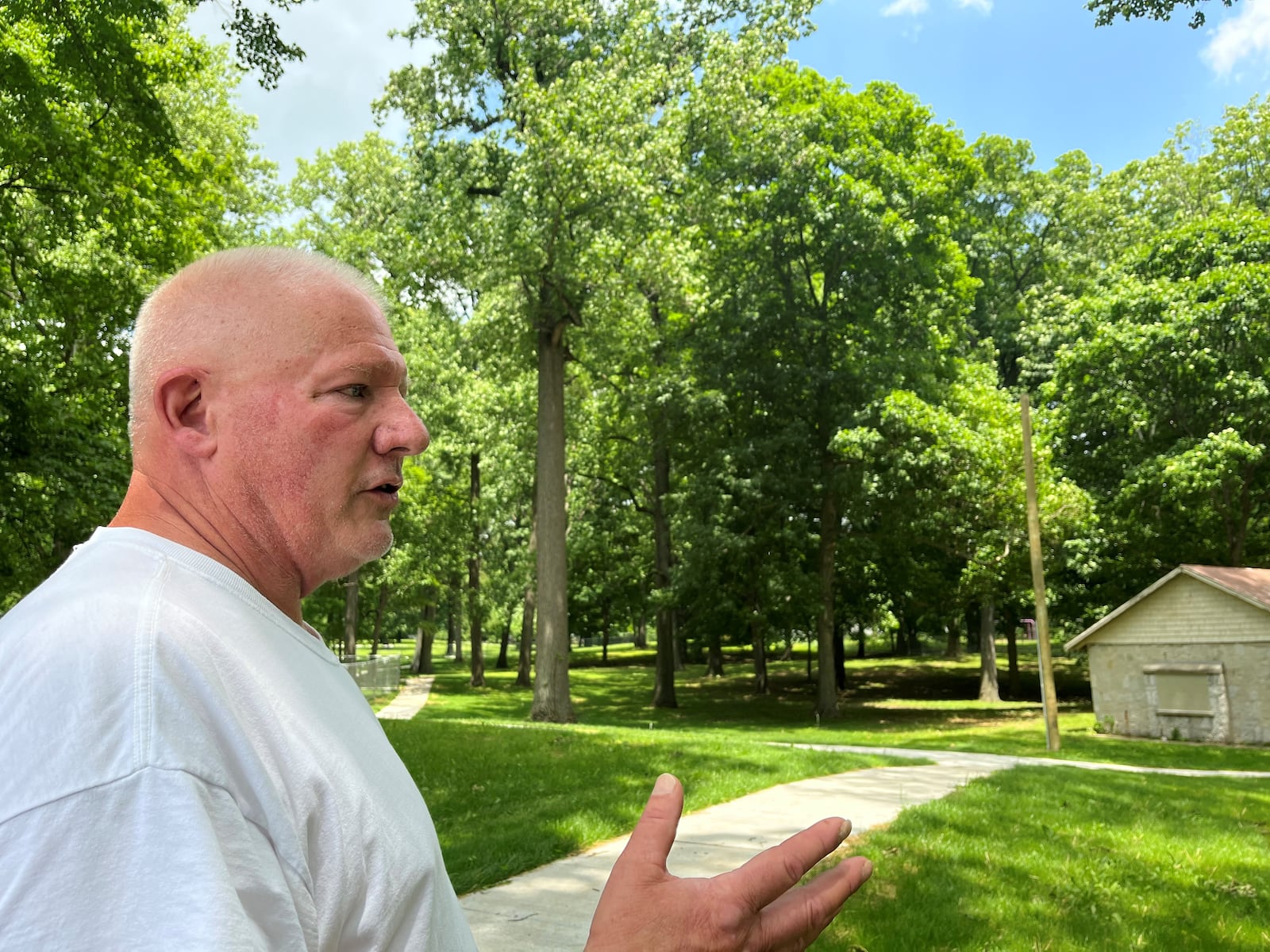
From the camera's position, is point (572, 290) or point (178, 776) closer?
point (178, 776)

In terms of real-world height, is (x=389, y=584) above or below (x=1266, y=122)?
below

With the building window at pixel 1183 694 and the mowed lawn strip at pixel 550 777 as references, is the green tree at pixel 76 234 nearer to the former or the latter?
the mowed lawn strip at pixel 550 777

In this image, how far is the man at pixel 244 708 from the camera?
2.84 ft

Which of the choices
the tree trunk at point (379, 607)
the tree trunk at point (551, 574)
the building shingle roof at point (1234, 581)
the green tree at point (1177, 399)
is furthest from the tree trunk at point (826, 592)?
the tree trunk at point (379, 607)

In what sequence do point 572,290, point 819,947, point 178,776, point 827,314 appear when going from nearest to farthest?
1. point 178,776
2. point 819,947
3. point 572,290
4. point 827,314

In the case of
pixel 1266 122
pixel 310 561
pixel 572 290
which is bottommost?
pixel 310 561

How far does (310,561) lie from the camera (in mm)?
1429

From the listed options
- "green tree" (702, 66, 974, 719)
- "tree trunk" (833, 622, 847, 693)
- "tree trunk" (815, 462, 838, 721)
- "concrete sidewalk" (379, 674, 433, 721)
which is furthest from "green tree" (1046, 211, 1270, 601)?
"concrete sidewalk" (379, 674, 433, 721)

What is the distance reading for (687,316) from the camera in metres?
26.7

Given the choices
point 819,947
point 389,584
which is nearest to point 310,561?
point 819,947

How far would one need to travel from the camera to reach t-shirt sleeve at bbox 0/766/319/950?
2.74ft

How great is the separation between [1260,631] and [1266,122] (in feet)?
74.4

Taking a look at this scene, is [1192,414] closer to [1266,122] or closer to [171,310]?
[1266,122]

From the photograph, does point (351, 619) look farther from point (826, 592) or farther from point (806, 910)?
point (806, 910)
